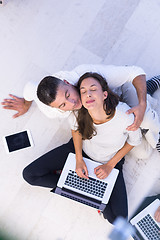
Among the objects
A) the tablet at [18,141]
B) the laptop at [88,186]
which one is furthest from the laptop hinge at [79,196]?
the tablet at [18,141]

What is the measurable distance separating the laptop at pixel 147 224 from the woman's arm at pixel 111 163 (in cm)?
38

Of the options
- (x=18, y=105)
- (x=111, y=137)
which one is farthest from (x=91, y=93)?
(x=18, y=105)

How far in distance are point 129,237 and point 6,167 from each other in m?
1.07

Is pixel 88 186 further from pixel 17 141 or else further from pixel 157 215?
pixel 17 141

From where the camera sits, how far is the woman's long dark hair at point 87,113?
1.36 m

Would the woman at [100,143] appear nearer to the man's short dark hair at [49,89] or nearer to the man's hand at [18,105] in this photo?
Result: the man's short dark hair at [49,89]

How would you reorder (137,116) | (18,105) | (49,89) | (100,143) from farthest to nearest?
(18,105) < (100,143) < (137,116) < (49,89)

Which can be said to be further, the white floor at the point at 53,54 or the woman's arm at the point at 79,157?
the white floor at the point at 53,54

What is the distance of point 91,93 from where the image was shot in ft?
4.30

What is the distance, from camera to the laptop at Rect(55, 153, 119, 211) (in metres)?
1.64

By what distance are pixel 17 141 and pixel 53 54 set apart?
0.78m

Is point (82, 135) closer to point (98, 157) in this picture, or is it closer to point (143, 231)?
point (98, 157)

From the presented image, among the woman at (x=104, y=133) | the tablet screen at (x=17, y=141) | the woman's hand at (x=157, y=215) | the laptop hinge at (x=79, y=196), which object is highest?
the woman at (x=104, y=133)

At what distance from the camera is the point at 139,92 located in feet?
4.93
